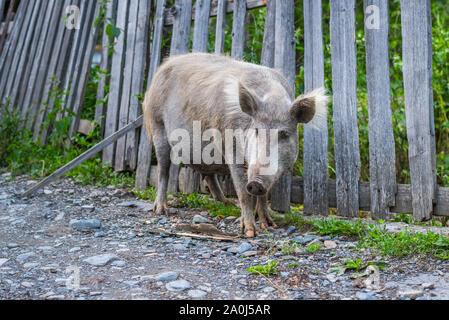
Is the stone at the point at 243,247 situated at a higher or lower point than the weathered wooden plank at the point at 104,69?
lower

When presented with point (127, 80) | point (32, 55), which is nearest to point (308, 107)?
point (127, 80)

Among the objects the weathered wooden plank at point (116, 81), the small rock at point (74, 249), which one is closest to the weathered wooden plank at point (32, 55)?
the weathered wooden plank at point (116, 81)

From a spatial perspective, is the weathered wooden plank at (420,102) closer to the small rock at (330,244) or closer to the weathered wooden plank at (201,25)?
the small rock at (330,244)

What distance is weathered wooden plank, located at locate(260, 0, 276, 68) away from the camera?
182 inches

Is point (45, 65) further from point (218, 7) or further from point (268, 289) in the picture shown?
point (268, 289)

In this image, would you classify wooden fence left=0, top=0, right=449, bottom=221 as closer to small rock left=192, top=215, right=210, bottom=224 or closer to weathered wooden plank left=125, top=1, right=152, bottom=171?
weathered wooden plank left=125, top=1, right=152, bottom=171

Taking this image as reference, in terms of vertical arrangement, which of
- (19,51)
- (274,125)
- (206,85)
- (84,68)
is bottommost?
(274,125)

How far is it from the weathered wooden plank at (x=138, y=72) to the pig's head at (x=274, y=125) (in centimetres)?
234

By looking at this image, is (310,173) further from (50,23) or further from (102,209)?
(50,23)

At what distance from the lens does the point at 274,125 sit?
3.61 metres

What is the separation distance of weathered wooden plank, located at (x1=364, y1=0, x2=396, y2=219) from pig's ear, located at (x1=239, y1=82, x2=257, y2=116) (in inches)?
41.9

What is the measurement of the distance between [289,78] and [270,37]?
49 centimetres

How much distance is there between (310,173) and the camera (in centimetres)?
432

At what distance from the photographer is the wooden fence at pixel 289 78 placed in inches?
146
